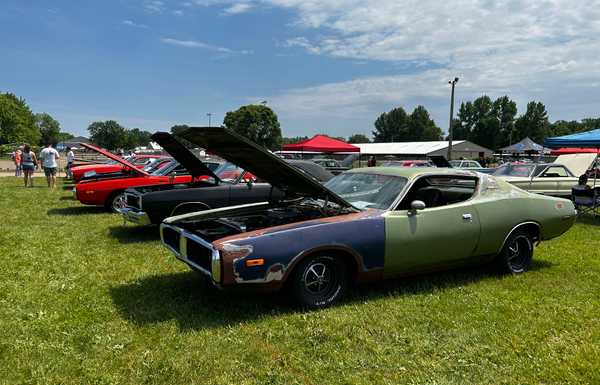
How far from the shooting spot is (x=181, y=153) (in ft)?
26.3

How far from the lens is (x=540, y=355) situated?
12.2 ft

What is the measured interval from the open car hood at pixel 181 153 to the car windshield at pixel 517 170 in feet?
32.6

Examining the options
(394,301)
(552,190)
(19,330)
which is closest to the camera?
(19,330)

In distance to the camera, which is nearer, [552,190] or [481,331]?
[481,331]

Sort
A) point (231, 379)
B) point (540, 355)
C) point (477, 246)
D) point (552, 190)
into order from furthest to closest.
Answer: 1. point (552, 190)
2. point (477, 246)
3. point (540, 355)
4. point (231, 379)

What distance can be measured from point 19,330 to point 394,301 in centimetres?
352

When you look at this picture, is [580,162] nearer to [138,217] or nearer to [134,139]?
[138,217]

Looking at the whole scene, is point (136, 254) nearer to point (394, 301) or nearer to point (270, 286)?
point (270, 286)

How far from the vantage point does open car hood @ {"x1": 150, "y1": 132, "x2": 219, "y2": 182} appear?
741 cm

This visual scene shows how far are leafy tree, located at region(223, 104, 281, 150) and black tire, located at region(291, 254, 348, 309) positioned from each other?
82623 millimetres

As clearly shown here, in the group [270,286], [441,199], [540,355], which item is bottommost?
[540,355]

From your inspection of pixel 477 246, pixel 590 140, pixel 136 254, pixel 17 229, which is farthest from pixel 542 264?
pixel 17 229

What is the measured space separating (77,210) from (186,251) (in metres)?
8.20

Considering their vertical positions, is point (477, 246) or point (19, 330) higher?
point (477, 246)
